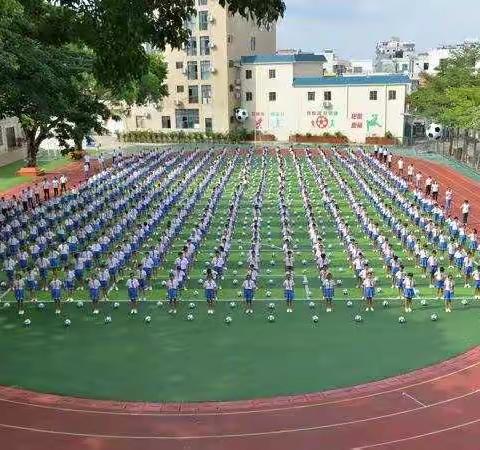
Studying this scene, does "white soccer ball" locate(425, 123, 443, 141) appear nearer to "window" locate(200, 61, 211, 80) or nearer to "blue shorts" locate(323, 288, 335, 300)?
"window" locate(200, 61, 211, 80)

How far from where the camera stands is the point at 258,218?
2127cm

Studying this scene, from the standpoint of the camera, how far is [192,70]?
47.2m

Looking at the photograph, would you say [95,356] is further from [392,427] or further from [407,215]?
[407,215]

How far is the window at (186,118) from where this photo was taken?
47938mm

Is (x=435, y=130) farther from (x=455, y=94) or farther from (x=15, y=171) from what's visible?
(x=15, y=171)

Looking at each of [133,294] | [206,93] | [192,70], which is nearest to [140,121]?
[192,70]

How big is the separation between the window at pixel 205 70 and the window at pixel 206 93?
25.0 inches

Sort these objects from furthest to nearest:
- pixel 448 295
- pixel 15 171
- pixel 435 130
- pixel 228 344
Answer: pixel 435 130 → pixel 15 171 → pixel 448 295 → pixel 228 344

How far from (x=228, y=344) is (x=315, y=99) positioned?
34405 millimetres

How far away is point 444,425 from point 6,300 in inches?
401

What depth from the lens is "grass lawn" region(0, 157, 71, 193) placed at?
3156cm

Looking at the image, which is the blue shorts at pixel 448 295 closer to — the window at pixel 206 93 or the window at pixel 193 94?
the window at pixel 206 93

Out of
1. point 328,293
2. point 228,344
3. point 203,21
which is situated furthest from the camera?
point 203,21

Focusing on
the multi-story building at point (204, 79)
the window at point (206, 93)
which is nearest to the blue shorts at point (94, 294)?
the multi-story building at point (204, 79)
